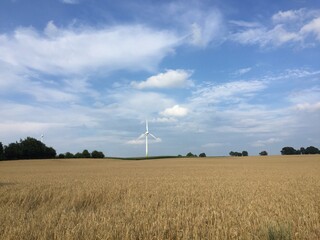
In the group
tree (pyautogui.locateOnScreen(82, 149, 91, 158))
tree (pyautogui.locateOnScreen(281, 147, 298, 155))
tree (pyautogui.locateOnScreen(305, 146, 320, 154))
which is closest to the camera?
tree (pyautogui.locateOnScreen(305, 146, 320, 154))

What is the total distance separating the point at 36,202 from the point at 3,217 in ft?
19.1

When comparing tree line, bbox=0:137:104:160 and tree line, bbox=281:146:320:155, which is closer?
tree line, bbox=0:137:104:160

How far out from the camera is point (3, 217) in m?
10.9

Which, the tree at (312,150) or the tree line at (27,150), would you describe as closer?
the tree line at (27,150)

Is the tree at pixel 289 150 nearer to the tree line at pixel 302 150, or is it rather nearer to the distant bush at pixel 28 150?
the tree line at pixel 302 150

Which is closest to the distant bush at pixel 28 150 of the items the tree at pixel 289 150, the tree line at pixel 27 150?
the tree line at pixel 27 150

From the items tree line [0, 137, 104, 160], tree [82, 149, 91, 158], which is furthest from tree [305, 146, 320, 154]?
tree line [0, 137, 104, 160]

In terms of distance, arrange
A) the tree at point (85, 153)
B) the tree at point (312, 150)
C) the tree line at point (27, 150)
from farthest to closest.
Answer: the tree at point (85, 153), the tree at point (312, 150), the tree line at point (27, 150)

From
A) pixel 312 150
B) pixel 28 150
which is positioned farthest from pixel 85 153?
pixel 312 150

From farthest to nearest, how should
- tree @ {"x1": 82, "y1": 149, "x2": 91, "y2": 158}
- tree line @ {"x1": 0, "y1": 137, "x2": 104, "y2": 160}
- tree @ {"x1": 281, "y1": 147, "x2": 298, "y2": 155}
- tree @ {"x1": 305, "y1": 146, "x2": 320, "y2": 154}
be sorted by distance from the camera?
tree @ {"x1": 281, "y1": 147, "x2": 298, "y2": 155}, tree @ {"x1": 82, "y1": 149, "x2": 91, "y2": 158}, tree @ {"x1": 305, "y1": 146, "x2": 320, "y2": 154}, tree line @ {"x1": 0, "y1": 137, "x2": 104, "y2": 160}

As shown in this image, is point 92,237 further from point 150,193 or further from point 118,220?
point 150,193

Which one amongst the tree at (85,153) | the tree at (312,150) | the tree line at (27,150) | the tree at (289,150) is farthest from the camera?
the tree at (289,150)

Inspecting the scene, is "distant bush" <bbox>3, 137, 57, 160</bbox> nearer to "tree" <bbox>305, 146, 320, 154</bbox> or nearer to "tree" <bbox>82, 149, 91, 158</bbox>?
"tree" <bbox>82, 149, 91, 158</bbox>

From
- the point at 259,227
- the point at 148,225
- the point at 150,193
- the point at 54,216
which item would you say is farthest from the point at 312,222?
the point at 150,193
